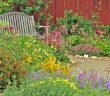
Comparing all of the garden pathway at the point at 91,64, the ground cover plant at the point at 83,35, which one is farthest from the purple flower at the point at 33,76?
the ground cover plant at the point at 83,35

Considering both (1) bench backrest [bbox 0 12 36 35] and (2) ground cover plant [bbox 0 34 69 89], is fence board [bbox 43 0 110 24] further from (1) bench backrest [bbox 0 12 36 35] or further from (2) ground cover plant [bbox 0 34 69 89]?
(2) ground cover plant [bbox 0 34 69 89]

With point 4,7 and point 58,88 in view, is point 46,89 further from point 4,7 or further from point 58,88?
point 4,7

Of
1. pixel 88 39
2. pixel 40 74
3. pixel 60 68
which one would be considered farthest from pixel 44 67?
pixel 88 39

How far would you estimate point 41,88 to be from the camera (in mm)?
5266

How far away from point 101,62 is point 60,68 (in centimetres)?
361

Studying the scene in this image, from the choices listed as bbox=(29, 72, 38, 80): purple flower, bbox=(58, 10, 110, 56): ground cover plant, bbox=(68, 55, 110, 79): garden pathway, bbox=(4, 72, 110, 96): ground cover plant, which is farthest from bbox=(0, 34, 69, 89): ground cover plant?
bbox=(58, 10, 110, 56): ground cover plant

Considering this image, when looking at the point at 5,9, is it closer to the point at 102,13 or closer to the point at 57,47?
the point at 102,13

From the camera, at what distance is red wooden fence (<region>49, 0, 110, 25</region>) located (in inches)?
585

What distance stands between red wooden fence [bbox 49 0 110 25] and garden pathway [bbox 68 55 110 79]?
12.4ft

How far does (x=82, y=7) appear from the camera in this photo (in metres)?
15.0

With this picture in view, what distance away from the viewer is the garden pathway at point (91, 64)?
377 inches

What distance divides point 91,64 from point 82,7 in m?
4.94

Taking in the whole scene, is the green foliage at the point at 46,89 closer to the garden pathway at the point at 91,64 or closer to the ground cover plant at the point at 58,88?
the ground cover plant at the point at 58,88

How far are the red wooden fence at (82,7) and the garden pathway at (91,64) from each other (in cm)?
377
